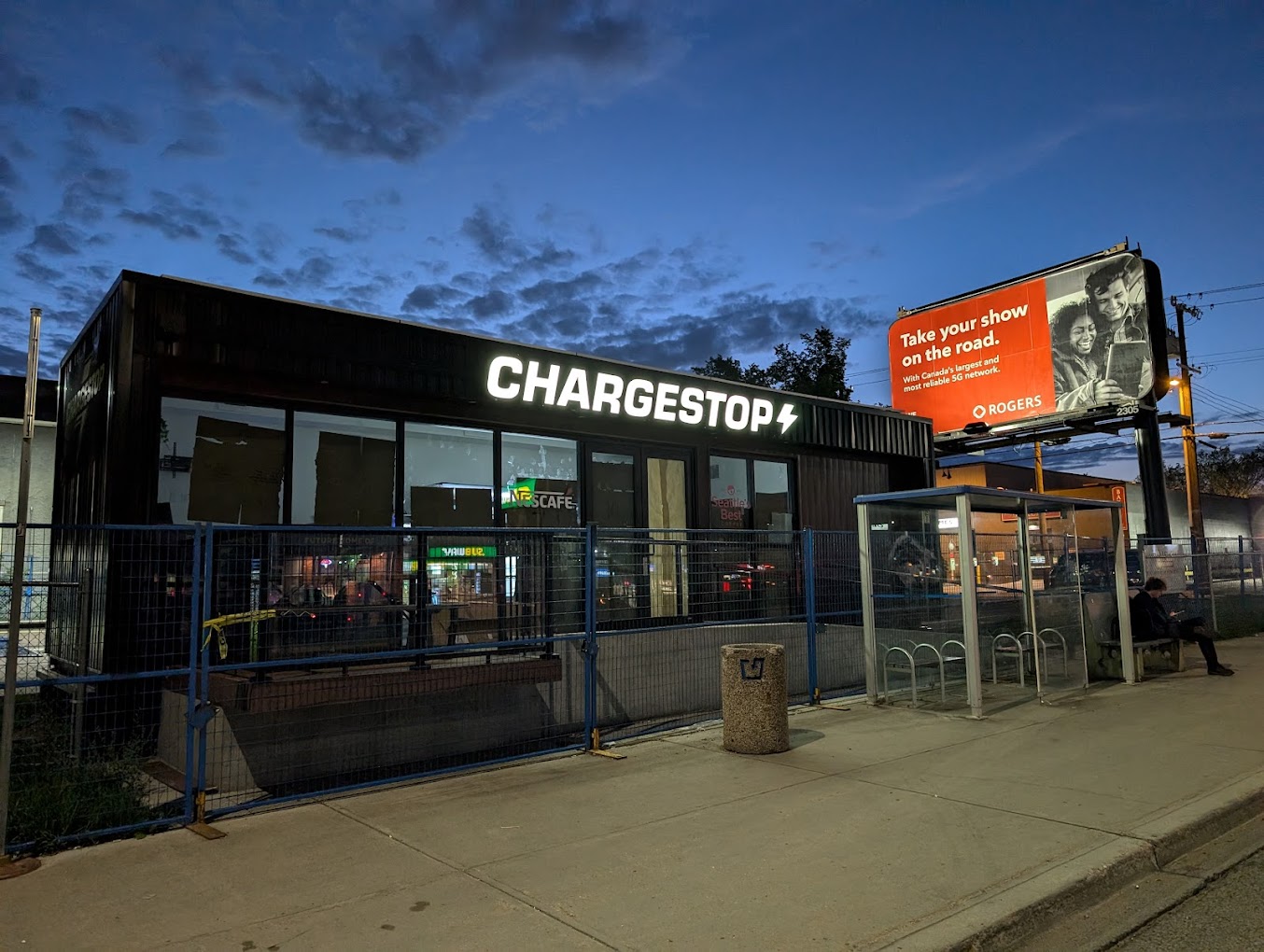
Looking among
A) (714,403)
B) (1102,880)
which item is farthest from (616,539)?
(1102,880)

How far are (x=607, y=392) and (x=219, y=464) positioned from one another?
16.7 feet

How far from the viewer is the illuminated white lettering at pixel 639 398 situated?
1221 centimetres

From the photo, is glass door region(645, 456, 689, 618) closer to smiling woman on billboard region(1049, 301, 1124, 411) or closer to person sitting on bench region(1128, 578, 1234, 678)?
person sitting on bench region(1128, 578, 1234, 678)

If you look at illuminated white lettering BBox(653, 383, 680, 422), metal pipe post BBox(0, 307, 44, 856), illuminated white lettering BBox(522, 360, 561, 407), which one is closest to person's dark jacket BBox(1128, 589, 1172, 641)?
illuminated white lettering BBox(653, 383, 680, 422)

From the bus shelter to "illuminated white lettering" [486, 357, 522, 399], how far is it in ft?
14.7

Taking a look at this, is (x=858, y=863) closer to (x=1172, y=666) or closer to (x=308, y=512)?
(x=308, y=512)

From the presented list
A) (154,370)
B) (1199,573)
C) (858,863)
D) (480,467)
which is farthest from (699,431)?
(1199,573)

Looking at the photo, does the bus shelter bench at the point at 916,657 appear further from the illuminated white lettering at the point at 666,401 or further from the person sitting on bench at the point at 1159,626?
the illuminated white lettering at the point at 666,401

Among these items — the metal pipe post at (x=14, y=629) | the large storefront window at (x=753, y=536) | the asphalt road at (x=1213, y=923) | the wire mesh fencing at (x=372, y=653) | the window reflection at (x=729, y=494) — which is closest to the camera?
the asphalt road at (x=1213, y=923)

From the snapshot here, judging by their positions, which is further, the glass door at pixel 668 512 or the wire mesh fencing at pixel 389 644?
the glass door at pixel 668 512

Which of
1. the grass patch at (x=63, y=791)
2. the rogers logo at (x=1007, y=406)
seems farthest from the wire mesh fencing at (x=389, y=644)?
the rogers logo at (x=1007, y=406)

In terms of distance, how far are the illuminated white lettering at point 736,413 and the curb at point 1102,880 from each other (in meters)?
8.15

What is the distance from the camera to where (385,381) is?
985cm

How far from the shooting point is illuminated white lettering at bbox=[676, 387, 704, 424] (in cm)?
1279
